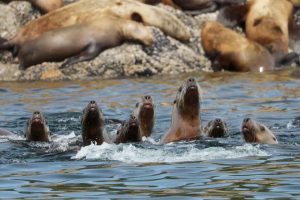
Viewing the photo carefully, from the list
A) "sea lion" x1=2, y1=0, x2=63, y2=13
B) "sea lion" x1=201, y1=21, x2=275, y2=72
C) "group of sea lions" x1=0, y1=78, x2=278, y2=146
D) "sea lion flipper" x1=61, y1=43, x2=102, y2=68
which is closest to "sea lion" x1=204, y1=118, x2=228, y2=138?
"group of sea lions" x1=0, y1=78, x2=278, y2=146

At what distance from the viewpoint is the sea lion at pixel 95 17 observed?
19.7m

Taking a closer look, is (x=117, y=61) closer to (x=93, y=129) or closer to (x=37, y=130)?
(x=37, y=130)

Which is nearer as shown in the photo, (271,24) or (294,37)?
(271,24)

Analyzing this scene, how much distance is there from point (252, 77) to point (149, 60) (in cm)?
204

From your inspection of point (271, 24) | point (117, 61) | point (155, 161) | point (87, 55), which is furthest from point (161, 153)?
point (271, 24)

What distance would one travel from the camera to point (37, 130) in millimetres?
11125

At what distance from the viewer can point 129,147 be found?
9922mm

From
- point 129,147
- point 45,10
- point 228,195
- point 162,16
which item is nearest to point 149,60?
point 162,16

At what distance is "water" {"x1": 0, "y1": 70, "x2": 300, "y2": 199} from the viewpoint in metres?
7.84

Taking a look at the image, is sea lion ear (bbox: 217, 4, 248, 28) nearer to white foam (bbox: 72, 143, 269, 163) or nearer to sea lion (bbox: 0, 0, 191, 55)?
sea lion (bbox: 0, 0, 191, 55)

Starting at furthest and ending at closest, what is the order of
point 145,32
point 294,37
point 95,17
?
point 294,37 → point 95,17 → point 145,32

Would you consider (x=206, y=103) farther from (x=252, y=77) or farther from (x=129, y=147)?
(x=129, y=147)

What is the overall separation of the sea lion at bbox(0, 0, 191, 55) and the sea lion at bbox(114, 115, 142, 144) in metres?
9.28

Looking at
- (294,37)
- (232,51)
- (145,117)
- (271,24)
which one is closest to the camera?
(145,117)
